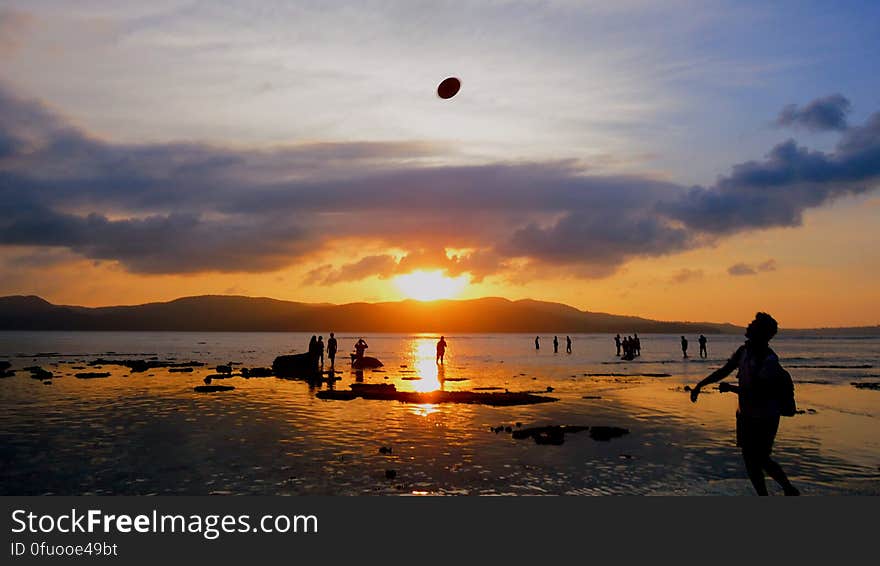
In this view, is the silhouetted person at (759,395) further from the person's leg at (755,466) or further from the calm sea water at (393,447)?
the calm sea water at (393,447)

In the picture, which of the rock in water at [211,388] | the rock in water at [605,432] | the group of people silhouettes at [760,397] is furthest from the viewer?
the rock in water at [211,388]

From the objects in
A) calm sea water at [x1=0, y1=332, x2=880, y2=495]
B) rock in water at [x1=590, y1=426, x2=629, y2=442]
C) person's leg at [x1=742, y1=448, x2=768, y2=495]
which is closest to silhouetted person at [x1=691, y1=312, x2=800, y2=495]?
person's leg at [x1=742, y1=448, x2=768, y2=495]

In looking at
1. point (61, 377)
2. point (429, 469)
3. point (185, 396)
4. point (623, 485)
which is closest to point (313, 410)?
point (185, 396)

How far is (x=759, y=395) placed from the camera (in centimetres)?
979

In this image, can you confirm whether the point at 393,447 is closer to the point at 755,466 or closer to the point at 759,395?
the point at 755,466

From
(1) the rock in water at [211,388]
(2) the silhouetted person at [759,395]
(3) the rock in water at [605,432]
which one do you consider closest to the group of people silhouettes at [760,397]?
(2) the silhouetted person at [759,395]

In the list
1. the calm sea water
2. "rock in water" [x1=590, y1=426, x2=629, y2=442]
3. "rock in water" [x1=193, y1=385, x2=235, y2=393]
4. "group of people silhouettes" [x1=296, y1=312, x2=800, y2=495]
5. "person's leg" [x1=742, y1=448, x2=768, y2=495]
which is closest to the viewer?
"group of people silhouettes" [x1=296, y1=312, x2=800, y2=495]

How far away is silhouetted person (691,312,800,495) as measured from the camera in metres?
9.70

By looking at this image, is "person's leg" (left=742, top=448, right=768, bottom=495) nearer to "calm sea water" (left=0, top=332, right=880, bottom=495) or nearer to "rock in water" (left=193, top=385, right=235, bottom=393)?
"calm sea water" (left=0, top=332, right=880, bottom=495)

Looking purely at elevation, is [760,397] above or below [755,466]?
above

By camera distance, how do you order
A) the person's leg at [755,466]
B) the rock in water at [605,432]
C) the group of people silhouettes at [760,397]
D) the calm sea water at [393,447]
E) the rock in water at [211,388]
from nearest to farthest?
the group of people silhouettes at [760,397]
the person's leg at [755,466]
the calm sea water at [393,447]
the rock in water at [605,432]
the rock in water at [211,388]

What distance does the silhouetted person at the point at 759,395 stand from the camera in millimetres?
9695

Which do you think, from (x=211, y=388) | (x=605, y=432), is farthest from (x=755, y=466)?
(x=211, y=388)

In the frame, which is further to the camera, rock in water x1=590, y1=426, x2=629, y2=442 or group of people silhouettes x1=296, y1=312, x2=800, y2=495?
rock in water x1=590, y1=426, x2=629, y2=442
